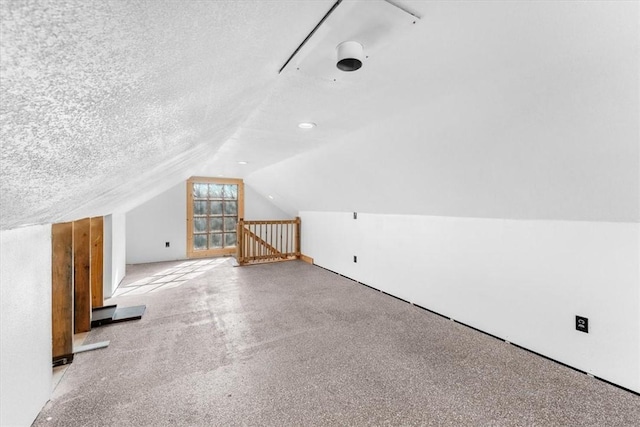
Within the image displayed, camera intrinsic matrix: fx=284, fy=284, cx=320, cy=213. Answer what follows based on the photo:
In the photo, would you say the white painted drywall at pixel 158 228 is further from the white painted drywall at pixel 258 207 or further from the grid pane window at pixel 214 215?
the white painted drywall at pixel 258 207

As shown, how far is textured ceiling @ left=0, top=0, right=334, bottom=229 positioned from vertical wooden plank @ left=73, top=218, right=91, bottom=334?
1.97 meters

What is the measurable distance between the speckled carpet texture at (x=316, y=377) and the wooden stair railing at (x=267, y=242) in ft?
8.24

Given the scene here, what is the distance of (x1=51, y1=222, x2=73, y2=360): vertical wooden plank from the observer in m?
2.03

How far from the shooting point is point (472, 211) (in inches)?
104

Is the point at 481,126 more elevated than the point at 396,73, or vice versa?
the point at 396,73

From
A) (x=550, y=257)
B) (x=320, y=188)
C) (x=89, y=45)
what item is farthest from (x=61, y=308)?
(x=550, y=257)

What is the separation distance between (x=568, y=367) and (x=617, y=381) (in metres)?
0.25

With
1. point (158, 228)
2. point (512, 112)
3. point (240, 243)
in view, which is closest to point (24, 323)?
point (512, 112)

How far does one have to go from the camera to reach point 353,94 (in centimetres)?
171

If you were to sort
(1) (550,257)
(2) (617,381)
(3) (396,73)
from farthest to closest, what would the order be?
(1) (550,257) → (2) (617,381) → (3) (396,73)

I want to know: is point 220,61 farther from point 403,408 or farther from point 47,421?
point 47,421

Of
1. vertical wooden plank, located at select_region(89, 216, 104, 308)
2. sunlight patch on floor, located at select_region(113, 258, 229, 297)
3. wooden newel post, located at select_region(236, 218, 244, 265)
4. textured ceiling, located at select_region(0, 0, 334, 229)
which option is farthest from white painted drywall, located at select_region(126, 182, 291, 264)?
textured ceiling, located at select_region(0, 0, 334, 229)

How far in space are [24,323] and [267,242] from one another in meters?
5.00

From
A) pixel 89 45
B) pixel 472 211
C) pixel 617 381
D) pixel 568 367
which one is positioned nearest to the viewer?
pixel 89 45
